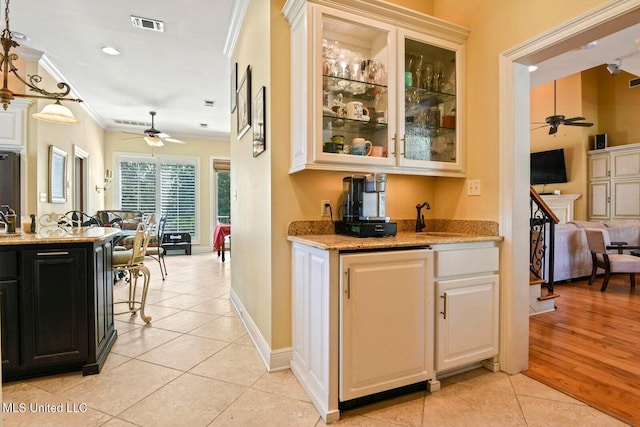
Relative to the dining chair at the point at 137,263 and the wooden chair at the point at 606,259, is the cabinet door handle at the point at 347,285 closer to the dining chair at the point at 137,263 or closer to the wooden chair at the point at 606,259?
the dining chair at the point at 137,263

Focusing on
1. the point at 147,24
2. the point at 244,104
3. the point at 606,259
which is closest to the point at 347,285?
the point at 244,104

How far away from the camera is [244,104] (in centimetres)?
312

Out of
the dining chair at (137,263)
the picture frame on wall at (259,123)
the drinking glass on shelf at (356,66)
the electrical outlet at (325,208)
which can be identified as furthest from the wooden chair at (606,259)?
the dining chair at (137,263)

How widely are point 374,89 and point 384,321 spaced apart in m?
1.54

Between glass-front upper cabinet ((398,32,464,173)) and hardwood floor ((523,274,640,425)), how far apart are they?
153 cm

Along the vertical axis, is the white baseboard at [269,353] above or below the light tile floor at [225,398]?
above

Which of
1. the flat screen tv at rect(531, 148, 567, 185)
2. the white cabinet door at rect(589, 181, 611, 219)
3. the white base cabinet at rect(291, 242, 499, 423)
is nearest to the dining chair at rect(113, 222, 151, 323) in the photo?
the white base cabinet at rect(291, 242, 499, 423)

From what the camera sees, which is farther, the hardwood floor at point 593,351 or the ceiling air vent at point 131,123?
the ceiling air vent at point 131,123

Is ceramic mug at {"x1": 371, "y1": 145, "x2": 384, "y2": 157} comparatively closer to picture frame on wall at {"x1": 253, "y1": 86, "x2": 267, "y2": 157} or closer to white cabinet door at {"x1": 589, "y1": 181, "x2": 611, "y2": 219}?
picture frame on wall at {"x1": 253, "y1": 86, "x2": 267, "y2": 157}

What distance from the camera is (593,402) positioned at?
187 centimetres

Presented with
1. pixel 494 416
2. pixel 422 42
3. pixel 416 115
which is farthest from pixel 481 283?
pixel 422 42

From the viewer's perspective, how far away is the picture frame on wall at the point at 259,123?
2385 millimetres

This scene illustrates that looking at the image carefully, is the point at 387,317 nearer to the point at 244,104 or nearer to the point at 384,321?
the point at 384,321

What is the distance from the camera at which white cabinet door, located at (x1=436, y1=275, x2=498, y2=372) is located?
2020 mm
